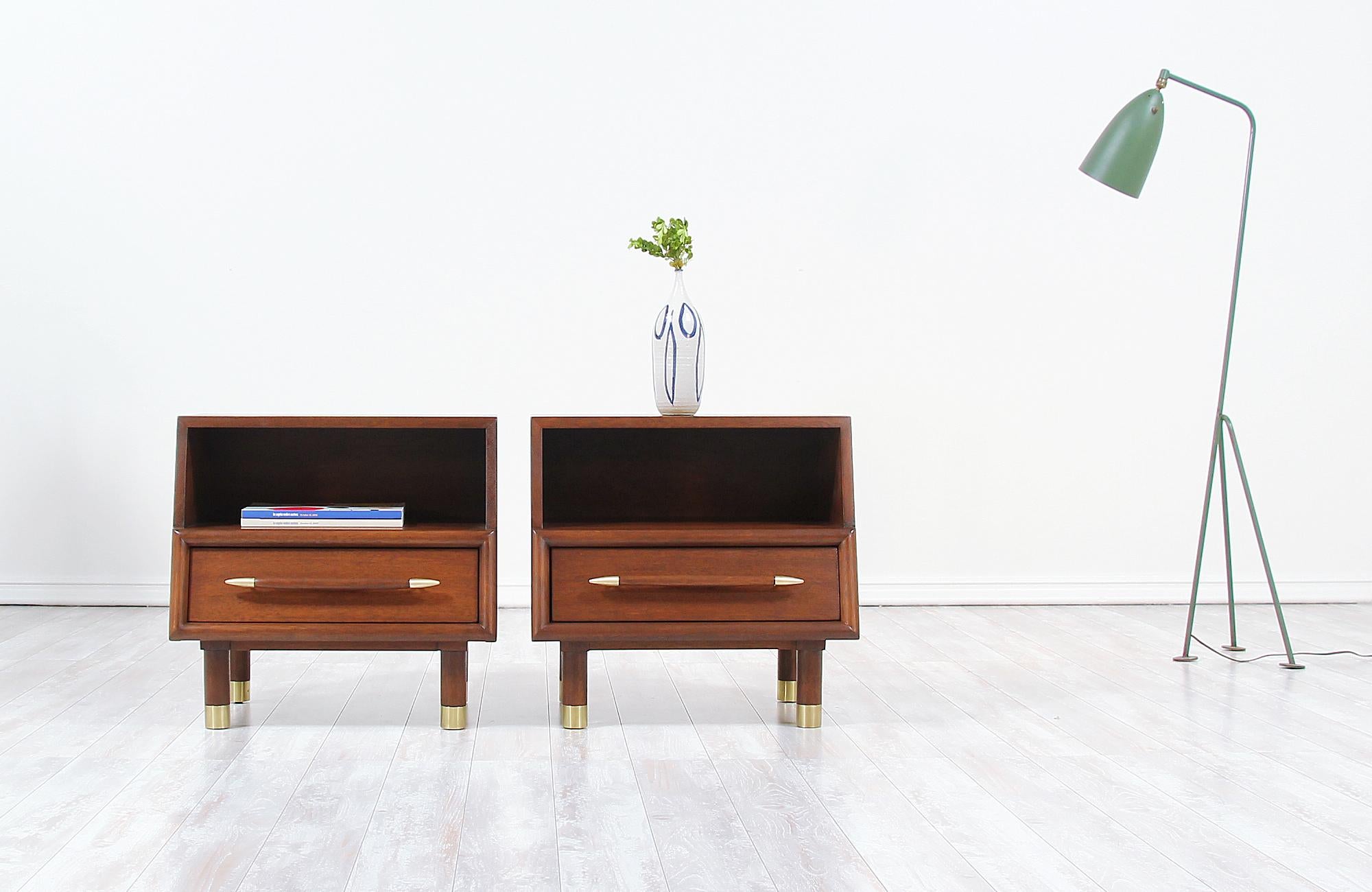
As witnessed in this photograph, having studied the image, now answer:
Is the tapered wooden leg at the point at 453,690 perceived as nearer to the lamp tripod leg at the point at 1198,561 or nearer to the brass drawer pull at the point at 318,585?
the brass drawer pull at the point at 318,585

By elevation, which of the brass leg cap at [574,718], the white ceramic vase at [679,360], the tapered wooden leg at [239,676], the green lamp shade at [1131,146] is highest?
the green lamp shade at [1131,146]

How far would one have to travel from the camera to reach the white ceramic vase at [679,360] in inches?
82.1

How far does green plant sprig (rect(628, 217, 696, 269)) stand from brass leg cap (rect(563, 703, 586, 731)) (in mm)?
875

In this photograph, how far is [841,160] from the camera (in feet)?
11.5

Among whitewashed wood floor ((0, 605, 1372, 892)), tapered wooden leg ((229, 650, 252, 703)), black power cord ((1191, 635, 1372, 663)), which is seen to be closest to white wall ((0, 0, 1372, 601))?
black power cord ((1191, 635, 1372, 663))

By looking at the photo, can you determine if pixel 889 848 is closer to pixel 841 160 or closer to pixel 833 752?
pixel 833 752

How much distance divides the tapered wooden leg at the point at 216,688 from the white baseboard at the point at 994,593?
4.70ft

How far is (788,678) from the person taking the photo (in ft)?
7.32

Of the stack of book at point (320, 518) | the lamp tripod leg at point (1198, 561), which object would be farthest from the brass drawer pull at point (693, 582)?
the lamp tripod leg at point (1198, 561)

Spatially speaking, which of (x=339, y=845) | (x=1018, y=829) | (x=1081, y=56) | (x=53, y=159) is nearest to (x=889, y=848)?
(x=1018, y=829)

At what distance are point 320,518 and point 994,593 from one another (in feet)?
7.54

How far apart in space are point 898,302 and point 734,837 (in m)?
2.38

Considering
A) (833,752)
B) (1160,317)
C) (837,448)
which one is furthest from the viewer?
(1160,317)

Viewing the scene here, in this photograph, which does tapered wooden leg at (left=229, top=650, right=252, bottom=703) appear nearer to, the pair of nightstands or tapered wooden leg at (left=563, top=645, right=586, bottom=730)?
the pair of nightstands
